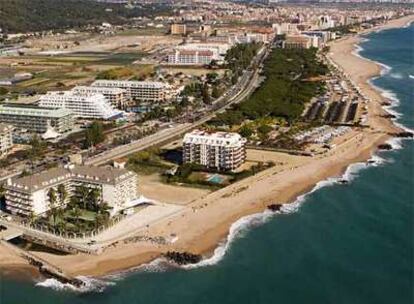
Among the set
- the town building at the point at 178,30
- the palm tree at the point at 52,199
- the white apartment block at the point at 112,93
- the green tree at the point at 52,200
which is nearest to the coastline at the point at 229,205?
the green tree at the point at 52,200

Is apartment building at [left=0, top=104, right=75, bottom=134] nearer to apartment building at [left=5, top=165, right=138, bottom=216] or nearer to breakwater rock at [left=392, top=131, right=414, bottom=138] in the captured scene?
apartment building at [left=5, top=165, right=138, bottom=216]

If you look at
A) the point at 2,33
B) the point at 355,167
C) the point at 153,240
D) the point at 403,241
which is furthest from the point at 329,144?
the point at 2,33

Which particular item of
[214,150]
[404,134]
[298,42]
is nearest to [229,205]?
[214,150]

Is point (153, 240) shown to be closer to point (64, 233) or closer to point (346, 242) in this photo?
point (64, 233)

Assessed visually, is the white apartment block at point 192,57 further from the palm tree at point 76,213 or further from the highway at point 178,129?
the palm tree at point 76,213

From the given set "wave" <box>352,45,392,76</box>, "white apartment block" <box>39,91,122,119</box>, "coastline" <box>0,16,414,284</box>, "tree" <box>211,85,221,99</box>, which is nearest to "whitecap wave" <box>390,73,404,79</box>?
"wave" <box>352,45,392,76</box>

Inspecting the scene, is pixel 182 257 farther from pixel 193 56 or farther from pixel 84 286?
pixel 193 56

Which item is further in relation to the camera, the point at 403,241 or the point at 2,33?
the point at 2,33
